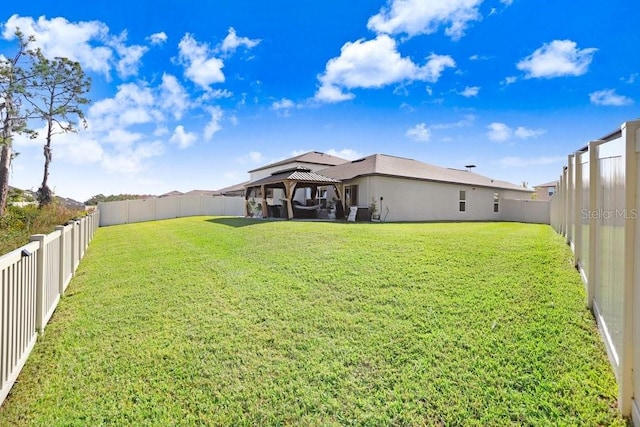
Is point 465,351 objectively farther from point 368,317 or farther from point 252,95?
point 252,95

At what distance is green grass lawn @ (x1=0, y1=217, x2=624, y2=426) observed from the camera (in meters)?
2.94

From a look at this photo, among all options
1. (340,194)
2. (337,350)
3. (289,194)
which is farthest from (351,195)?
(337,350)

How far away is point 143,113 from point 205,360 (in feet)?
79.3

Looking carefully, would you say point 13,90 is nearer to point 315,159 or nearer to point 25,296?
point 315,159

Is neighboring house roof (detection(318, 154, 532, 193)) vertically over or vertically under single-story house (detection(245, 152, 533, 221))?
over

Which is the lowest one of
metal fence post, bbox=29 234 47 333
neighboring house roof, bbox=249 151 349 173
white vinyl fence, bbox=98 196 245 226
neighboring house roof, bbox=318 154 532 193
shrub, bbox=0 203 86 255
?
metal fence post, bbox=29 234 47 333

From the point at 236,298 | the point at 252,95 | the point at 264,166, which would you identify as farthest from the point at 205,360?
the point at 264,166

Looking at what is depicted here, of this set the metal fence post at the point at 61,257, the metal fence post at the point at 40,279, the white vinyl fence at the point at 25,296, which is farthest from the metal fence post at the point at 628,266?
the metal fence post at the point at 61,257

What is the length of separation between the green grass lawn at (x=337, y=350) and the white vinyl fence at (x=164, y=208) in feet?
69.2

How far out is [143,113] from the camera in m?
23.6

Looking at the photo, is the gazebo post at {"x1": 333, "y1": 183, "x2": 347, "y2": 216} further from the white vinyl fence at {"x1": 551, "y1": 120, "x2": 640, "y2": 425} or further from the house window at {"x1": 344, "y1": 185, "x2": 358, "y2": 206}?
the white vinyl fence at {"x1": 551, "y1": 120, "x2": 640, "y2": 425}

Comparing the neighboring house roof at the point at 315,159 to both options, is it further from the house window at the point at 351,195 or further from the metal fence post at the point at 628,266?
the metal fence post at the point at 628,266

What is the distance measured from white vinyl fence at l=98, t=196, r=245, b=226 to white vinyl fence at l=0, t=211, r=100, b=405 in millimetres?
21909

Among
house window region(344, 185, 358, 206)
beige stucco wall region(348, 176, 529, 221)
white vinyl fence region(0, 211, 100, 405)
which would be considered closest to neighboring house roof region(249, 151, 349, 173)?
house window region(344, 185, 358, 206)
